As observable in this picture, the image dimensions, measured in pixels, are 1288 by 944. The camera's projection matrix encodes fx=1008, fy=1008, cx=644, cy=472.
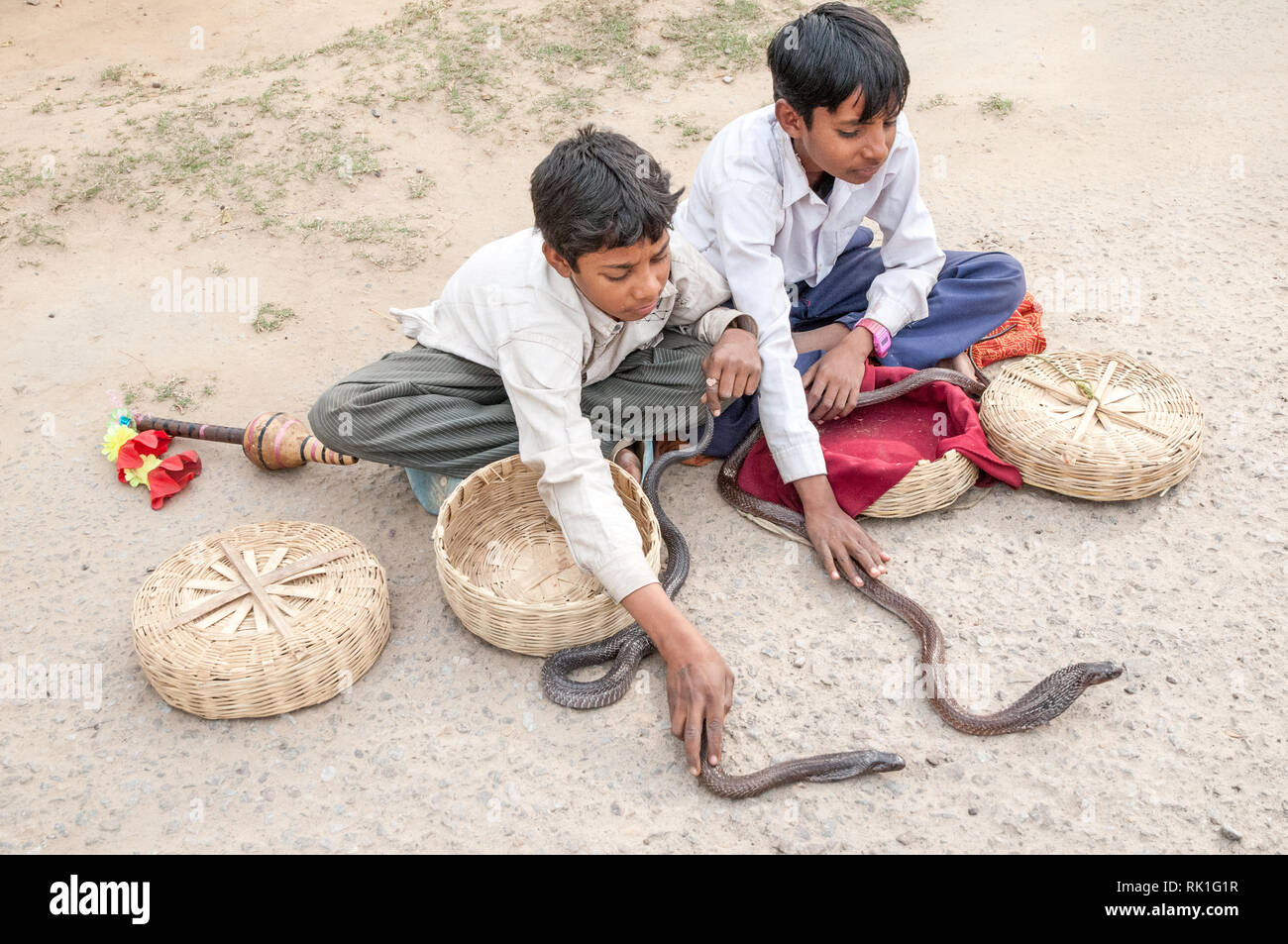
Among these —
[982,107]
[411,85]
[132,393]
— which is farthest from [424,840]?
[982,107]

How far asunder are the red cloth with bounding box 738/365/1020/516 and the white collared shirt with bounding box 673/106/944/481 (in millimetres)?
163

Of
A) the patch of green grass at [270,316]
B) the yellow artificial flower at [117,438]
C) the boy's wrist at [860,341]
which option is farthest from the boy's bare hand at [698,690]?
the patch of green grass at [270,316]

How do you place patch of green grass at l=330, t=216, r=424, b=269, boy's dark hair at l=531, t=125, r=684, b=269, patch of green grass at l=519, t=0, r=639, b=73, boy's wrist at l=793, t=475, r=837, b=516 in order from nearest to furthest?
boy's dark hair at l=531, t=125, r=684, b=269
boy's wrist at l=793, t=475, r=837, b=516
patch of green grass at l=330, t=216, r=424, b=269
patch of green grass at l=519, t=0, r=639, b=73

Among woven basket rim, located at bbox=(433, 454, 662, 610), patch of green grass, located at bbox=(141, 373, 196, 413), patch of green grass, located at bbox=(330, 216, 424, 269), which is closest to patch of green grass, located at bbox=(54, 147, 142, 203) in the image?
patch of green grass, located at bbox=(330, 216, 424, 269)

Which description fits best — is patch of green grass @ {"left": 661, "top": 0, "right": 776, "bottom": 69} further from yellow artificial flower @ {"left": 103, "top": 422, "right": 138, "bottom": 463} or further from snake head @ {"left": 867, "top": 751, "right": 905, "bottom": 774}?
snake head @ {"left": 867, "top": 751, "right": 905, "bottom": 774}

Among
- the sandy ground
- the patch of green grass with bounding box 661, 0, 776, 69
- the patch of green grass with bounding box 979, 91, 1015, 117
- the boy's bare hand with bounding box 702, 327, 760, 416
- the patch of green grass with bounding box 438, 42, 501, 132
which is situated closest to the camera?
the sandy ground

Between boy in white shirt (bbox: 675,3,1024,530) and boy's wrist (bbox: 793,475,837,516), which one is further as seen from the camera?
boy's wrist (bbox: 793,475,837,516)

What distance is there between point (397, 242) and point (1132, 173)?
387 centimetres

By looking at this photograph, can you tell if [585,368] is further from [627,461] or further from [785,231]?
[785,231]

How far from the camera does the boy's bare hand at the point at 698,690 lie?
2.54 meters

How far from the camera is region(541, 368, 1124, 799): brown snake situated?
2635mm

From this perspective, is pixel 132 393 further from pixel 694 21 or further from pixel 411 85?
pixel 694 21

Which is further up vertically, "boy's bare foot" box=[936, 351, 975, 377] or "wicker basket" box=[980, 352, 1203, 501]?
"wicker basket" box=[980, 352, 1203, 501]

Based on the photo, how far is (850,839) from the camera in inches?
100
